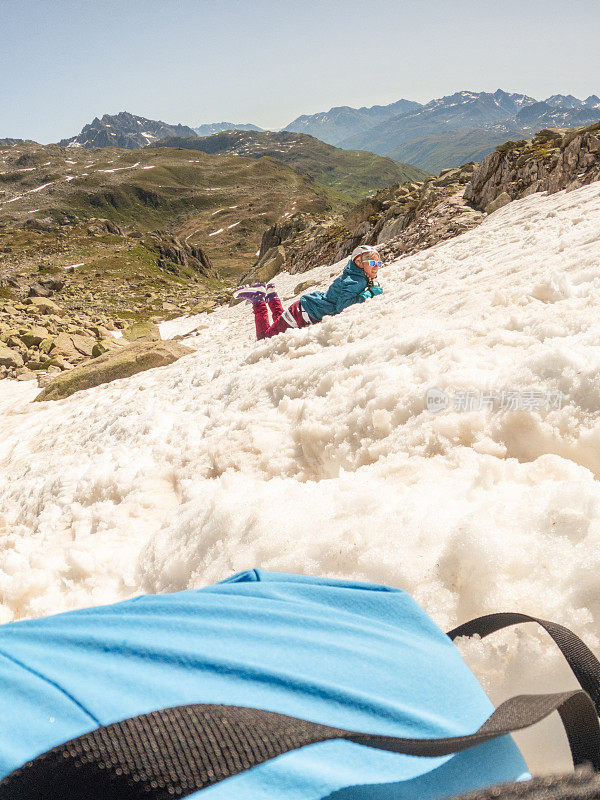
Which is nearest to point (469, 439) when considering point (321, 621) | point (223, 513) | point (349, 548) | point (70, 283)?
point (349, 548)

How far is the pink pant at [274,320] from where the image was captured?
10352mm

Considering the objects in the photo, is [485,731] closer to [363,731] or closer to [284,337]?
[363,731]

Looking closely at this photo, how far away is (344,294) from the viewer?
32.3ft

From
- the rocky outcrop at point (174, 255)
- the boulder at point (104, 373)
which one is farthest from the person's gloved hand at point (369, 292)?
the rocky outcrop at point (174, 255)

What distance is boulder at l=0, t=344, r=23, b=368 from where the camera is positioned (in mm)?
18270

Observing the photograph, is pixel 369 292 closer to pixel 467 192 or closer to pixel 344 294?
pixel 344 294

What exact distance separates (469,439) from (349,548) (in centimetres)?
152

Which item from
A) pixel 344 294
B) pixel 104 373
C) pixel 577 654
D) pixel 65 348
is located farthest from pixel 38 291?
pixel 577 654

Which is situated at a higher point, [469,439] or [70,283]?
[70,283]

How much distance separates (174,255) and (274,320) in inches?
4116

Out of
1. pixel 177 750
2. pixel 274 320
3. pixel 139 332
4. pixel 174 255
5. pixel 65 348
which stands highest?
pixel 174 255

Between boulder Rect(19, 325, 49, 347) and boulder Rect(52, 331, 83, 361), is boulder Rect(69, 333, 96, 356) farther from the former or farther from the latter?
boulder Rect(19, 325, 49, 347)

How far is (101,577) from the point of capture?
3695mm

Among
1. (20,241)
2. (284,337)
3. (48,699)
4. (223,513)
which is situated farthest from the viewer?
(20,241)
